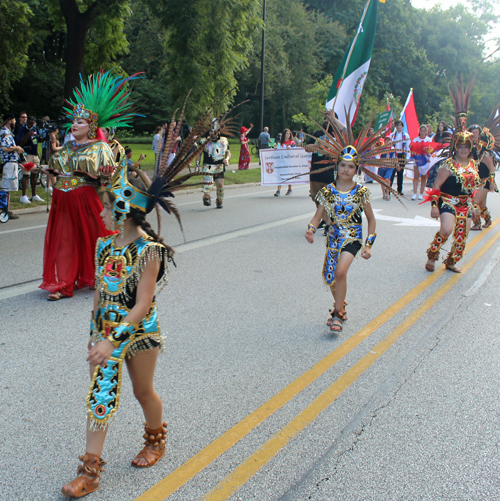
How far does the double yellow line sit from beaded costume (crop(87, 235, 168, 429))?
532mm

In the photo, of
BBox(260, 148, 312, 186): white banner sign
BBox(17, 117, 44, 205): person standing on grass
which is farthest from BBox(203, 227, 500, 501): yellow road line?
BBox(260, 148, 312, 186): white banner sign

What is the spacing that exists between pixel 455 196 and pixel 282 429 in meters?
5.19

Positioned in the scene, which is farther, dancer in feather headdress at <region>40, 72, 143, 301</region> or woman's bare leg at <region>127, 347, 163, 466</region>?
dancer in feather headdress at <region>40, 72, 143, 301</region>

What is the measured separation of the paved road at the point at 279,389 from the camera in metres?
2.94

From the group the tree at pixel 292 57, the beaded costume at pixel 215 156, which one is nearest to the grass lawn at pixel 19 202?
the beaded costume at pixel 215 156

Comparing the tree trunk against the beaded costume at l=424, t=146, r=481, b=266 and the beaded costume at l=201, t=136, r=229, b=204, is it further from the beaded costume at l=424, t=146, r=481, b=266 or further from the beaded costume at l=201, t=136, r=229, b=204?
the beaded costume at l=424, t=146, r=481, b=266

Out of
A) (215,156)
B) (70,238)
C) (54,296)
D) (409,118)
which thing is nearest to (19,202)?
(215,156)

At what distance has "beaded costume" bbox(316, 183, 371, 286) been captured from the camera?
5.21m

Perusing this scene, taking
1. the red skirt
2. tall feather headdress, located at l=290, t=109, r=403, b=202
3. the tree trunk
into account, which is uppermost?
the tree trunk

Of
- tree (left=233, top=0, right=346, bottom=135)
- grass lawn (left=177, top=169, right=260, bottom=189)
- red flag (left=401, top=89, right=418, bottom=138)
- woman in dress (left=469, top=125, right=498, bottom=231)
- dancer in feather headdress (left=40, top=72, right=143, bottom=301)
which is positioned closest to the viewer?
dancer in feather headdress (left=40, top=72, right=143, bottom=301)

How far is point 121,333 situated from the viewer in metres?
2.70

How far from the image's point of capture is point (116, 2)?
15508mm

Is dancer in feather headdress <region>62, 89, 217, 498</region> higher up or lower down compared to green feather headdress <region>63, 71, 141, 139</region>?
lower down

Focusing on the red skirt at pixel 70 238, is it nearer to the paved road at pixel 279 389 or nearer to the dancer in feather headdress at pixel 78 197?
the dancer in feather headdress at pixel 78 197
